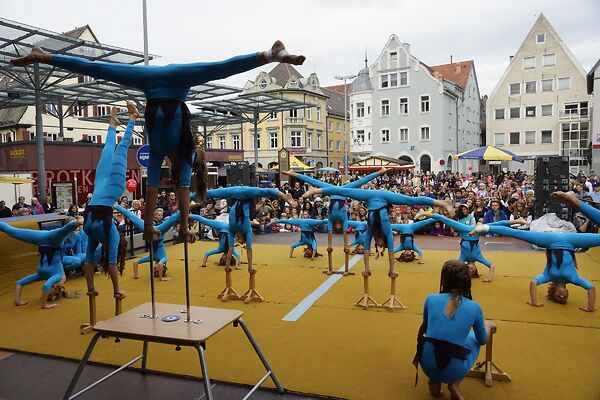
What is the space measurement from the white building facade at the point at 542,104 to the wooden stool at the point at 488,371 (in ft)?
108

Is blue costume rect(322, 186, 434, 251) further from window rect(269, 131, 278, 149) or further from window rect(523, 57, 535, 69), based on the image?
window rect(269, 131, 278, 149)

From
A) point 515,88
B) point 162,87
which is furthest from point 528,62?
point 162,87

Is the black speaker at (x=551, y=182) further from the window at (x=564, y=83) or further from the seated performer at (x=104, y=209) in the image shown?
the window at (x=564, y=83)

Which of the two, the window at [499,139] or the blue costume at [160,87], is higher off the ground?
the window at [499,139]

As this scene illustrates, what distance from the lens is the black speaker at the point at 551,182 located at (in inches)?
468

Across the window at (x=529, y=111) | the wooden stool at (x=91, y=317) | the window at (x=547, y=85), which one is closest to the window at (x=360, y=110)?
the window at (x=529, y=111)

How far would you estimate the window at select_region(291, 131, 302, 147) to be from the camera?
41.1m

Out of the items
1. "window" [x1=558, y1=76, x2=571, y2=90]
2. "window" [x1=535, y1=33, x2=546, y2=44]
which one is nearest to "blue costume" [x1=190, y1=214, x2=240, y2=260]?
"window" [x1=558, y1=76, x2=571, y2=90]

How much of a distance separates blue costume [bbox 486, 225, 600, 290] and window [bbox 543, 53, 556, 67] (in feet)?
107

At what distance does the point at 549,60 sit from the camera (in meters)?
33.9

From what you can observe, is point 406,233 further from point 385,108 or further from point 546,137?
point 546,137

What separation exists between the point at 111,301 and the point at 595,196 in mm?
12304

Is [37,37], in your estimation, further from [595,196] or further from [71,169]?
[595,196]

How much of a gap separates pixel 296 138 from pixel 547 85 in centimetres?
2062
